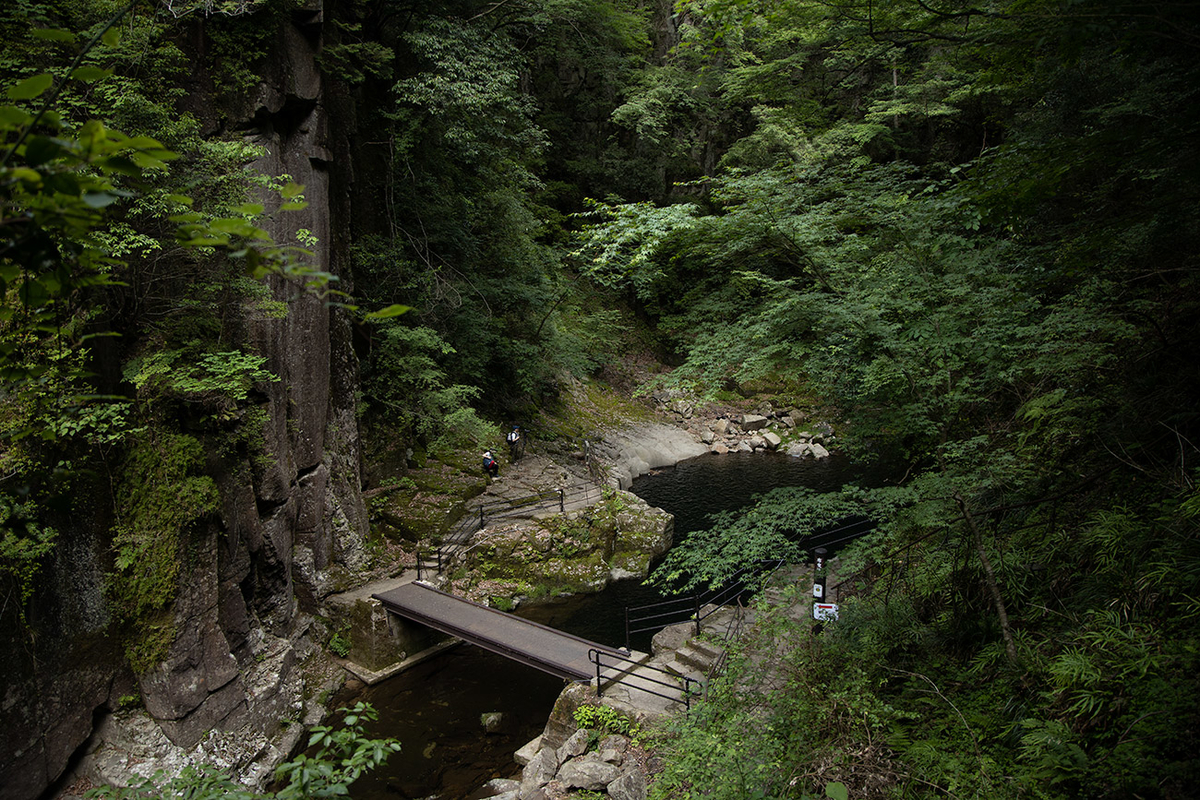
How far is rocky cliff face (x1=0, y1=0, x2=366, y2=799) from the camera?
7.18 m

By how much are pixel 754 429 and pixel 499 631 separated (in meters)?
16.4

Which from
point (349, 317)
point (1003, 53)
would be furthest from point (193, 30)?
point (1003, 53)

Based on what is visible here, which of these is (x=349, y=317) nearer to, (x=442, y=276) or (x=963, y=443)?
(x=442, y=276)

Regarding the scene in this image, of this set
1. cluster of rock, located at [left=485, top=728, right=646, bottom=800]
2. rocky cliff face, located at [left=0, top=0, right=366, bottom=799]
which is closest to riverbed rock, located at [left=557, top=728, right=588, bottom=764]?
cluster of rock, located at [left=485, top=728, right=646, bottom=800]

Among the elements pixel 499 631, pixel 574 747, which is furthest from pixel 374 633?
pixel 574 747

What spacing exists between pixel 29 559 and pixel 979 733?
9.45m

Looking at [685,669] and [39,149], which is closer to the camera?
[39,149]

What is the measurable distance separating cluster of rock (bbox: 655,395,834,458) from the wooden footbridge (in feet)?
41.8

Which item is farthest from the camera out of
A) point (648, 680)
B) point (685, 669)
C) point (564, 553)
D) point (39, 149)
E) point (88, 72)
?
point (564, 553)

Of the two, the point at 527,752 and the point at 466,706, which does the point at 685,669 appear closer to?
the point at 527,752

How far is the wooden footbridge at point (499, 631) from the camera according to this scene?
30.1 feet

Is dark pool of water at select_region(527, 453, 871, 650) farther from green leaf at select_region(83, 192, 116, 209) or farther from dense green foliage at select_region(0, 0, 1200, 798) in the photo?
green leaf at select_region(83, 192, 116, 209)

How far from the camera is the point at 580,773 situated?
7082 mm

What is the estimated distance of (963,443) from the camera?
625cm
